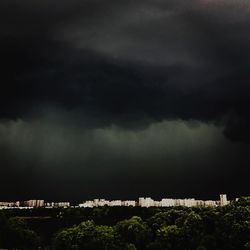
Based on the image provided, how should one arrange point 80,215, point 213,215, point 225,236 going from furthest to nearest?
point 80,215
point 213,215
point 225,236

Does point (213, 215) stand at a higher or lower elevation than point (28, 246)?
higher

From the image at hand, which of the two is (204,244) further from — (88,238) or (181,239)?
(88,238)

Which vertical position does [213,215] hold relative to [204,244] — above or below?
above

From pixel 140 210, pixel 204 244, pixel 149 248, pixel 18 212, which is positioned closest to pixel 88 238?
pixel 149 248

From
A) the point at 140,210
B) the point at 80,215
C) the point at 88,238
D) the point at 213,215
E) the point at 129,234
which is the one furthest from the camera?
the point at 140,210

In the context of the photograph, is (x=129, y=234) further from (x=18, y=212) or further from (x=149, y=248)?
(x=18, y=212)

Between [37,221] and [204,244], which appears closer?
[204,244]

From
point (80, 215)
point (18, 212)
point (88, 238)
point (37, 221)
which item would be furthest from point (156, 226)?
point (18, 212)

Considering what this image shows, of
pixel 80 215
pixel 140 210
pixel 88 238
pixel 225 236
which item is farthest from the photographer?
pixel 140 210

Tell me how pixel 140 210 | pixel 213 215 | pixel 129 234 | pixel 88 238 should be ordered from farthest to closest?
pixel 140 210 < pixel 129 234 < pixel 213 215 < pixel 88 238
